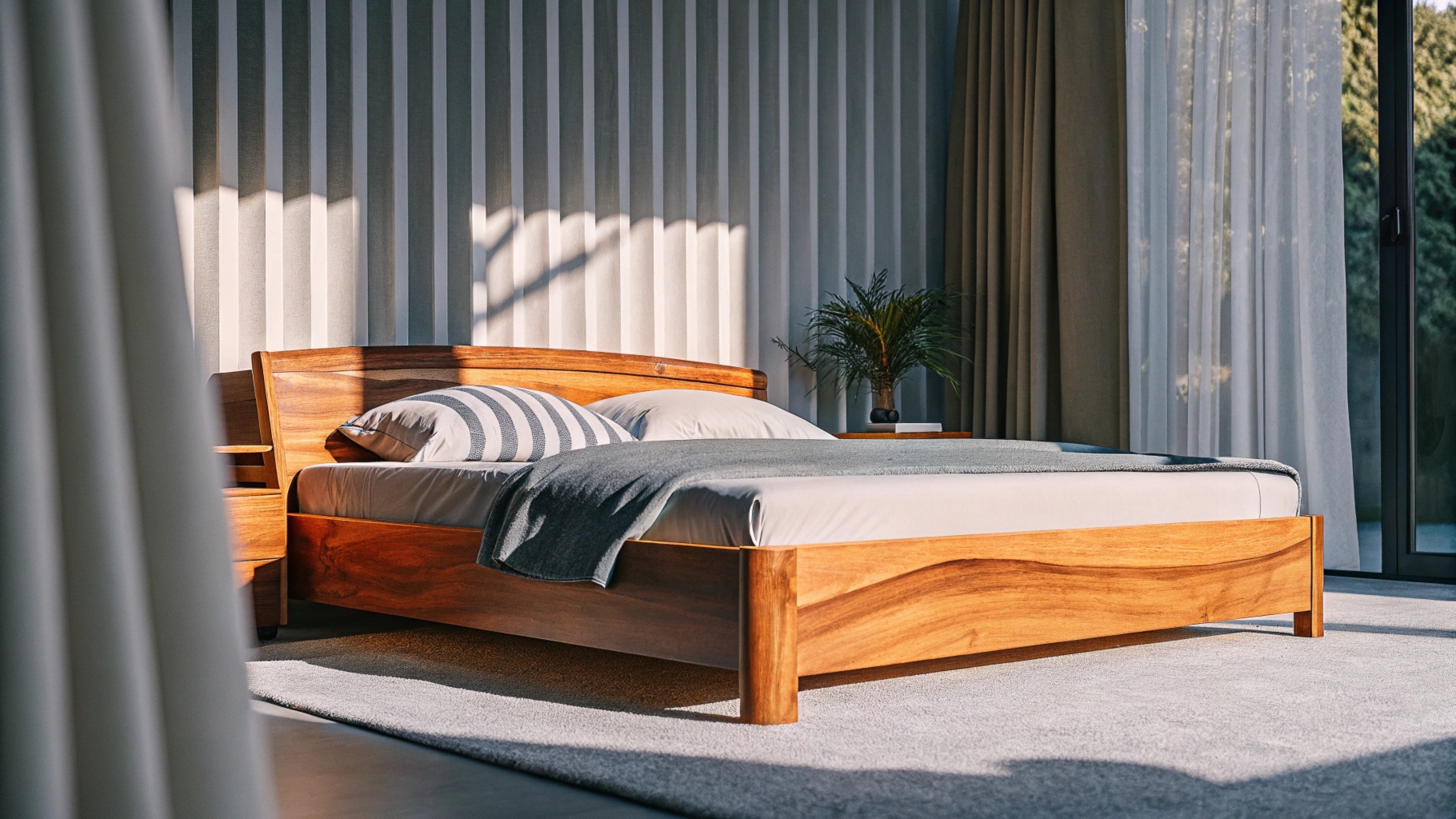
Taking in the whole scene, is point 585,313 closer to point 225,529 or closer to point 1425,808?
point 1425,808

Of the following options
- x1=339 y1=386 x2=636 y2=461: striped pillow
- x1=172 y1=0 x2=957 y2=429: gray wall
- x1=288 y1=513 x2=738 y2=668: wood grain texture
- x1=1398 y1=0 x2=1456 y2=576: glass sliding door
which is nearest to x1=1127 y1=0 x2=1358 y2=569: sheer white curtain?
x1=1398 y1=0 x2=1456 y2=576: glass sliding door

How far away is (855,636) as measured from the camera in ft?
6.91

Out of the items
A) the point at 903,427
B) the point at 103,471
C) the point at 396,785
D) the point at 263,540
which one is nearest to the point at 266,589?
the point at 263,540

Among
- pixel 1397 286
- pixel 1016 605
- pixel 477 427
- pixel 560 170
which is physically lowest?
pixel 1016 605

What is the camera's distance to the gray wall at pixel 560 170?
378 centimetres

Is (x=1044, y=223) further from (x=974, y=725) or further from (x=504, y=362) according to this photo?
(x=974, y=725)

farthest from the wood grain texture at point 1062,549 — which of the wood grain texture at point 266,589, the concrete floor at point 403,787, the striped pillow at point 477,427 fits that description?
the wood grain texture at point 266,589

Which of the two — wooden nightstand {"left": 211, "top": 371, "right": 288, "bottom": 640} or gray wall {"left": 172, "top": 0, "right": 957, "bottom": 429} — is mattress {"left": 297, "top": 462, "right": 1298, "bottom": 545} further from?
gray wall {"left": 172, "top": 0, "right": 957, "bottom": 429}

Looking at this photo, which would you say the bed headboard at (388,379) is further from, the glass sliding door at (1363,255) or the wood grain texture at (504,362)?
the glass sliding door at (1363,255)

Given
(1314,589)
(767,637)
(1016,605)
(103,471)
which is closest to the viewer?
(103,471)

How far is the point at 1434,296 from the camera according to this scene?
429 cm

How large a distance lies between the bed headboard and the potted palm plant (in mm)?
540

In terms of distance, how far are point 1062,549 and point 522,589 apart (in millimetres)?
1059

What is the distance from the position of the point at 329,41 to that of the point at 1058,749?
→ 321 cm
